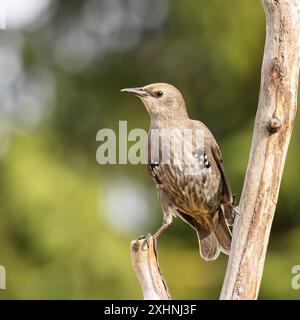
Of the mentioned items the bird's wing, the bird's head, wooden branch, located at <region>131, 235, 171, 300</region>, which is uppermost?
the bird's head

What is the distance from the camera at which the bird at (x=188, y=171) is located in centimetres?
584

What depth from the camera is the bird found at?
19.2 feet

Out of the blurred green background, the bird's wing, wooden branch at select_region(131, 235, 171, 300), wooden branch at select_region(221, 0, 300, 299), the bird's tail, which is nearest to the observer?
wooden branch at select_region(221, 0, 300, 299)

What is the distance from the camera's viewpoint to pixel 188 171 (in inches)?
231

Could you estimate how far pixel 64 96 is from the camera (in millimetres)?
10086

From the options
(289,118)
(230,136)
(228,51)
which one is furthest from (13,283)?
(289,118)

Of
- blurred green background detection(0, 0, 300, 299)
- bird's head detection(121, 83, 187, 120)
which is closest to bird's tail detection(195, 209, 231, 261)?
bird's head detection(121, 83, 187, 120)

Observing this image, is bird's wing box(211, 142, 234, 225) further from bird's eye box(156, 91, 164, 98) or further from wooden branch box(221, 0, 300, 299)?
wooden branch box(221, 0, 300, 299)

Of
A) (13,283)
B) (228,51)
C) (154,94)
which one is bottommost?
(13,283)

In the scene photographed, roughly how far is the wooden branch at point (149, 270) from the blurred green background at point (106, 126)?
139 inches

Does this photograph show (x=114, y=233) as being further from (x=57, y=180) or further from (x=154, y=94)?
(x=154, y=94)

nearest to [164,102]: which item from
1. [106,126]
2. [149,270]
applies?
[149,270]

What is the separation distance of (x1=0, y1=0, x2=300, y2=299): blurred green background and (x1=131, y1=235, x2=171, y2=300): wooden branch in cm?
353
